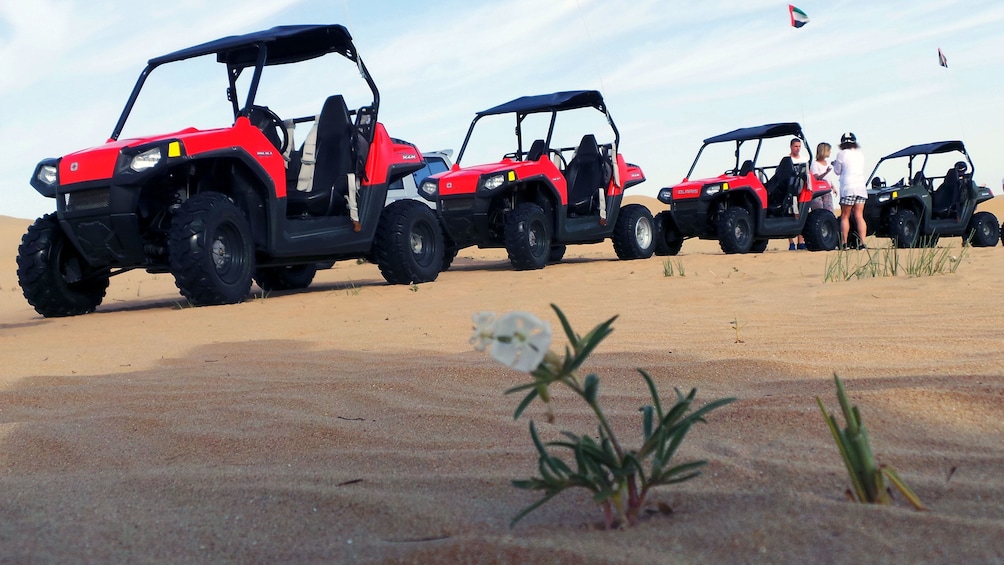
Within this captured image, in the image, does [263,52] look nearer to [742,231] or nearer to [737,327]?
[737,327]

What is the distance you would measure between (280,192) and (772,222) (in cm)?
748

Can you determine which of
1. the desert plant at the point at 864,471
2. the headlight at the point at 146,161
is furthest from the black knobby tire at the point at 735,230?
the desert plant at the point at 864,471

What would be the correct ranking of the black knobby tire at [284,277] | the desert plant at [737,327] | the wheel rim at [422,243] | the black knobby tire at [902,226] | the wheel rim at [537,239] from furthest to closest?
1. the black knobby tire at [902,226]
2. the wheel rim at [537,239]
3. the black knobby tire at [284,277]
4. the wheel rim at [422,243]
5. the desert plant at [737,327]

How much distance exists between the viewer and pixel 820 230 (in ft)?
45.2

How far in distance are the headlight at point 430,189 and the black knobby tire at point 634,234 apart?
96.0 inches

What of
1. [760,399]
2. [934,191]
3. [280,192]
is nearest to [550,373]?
[760,399]

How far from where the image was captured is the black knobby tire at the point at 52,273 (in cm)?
736

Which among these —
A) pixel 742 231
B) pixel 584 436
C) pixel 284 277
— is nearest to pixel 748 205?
pixel 742 231

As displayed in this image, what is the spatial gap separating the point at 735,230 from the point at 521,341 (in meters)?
11.6

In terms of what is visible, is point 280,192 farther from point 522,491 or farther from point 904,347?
point 522,491

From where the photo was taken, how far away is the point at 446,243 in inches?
444

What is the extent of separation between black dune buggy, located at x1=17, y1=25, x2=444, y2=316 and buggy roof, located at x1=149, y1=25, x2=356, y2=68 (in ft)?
0.04

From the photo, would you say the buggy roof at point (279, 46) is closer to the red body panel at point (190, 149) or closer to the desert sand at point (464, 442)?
the red body panel at point (190, 149)

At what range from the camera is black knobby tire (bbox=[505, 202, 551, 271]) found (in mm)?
10477
